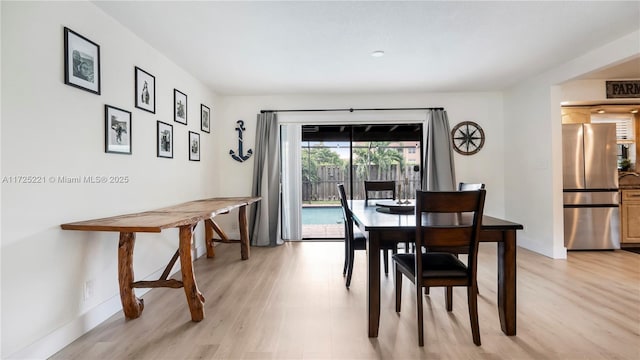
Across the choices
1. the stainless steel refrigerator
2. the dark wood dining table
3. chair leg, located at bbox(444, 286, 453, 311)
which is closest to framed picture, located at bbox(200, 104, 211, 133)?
the dark wood dining table

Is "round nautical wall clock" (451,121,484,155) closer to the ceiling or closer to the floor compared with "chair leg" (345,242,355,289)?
closer to the ceiling

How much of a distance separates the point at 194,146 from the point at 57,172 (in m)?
1.97

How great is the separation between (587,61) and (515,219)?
86.3 inches

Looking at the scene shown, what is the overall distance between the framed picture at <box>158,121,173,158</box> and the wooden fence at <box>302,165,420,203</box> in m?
2.22

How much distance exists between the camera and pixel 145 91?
269cm

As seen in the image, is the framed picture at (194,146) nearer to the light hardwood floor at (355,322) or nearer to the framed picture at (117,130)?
the framed picture at (117,130)

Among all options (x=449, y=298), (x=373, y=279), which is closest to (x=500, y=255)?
(x=449, y=298)

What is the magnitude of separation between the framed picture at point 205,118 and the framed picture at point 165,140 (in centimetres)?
84

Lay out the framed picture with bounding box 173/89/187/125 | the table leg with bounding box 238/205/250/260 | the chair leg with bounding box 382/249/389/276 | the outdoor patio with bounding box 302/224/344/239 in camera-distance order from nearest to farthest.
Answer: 1. the chair leg with bounding box 382/249/389/276
2. the framed picture with bounding box 173/89/187/125
3. the table leg with bounding box 238/205/250/260
4. the outdoor patio with bounding box 302/224/344/239

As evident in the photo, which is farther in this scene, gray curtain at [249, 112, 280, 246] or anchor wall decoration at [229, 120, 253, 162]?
anchor wall decoration at [229, 120, 253, 162]

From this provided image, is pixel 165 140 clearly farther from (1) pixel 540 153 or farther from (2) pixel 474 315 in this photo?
(1) pixel 540 153

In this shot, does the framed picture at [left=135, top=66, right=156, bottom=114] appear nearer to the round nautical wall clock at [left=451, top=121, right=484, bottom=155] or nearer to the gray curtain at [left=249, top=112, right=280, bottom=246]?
the gray curtain at [left=249, top=112, right=280, bottom=246]

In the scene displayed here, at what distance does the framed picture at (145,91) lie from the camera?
8.49ft

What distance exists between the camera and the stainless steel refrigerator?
12.3ft
